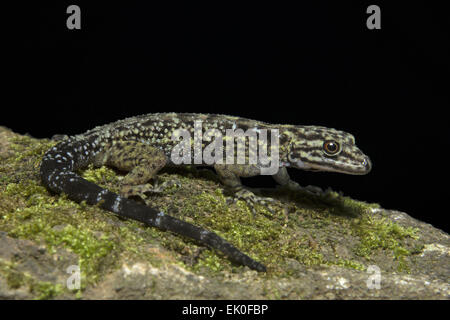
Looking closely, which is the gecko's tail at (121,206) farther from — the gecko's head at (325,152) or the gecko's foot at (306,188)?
the gecko's foot at (306,188)

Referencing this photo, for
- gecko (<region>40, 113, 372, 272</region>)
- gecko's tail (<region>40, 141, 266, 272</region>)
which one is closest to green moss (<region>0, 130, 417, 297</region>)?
gecko's tail (<region>40, 141, 266, 272</region>)

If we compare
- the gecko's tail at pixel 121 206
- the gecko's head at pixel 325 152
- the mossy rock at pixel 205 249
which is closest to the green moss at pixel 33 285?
the mossy rock at pixel 205 249

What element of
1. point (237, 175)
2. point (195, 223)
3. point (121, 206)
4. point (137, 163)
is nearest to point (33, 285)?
point (121, 206)

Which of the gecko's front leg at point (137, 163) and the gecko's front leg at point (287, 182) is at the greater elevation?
the gecko's front leg at point (137, 163)

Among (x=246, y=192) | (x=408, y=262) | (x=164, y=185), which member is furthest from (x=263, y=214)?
(x=408, y=262)

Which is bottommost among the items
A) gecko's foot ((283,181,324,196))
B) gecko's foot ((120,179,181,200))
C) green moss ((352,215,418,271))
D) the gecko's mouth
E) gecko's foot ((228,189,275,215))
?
green moss ((352,215,418,271))

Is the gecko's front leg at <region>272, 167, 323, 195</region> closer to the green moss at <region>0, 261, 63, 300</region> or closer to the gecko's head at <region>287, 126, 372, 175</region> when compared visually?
the gecko's head at <region>287, 126, 372, 175</region>

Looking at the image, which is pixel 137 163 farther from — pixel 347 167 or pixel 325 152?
pixel 347 167

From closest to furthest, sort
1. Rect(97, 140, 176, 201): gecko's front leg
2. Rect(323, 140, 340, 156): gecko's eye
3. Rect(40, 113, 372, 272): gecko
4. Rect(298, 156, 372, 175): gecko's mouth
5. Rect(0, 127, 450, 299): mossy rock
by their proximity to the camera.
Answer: Rect(0, 127, 450, 299): mossy rock
Rect(40, 113, 372, 272): gecko
Rect(97, 140, 176, 201): gecko's front leg
Rect(298, 156, 372, 175): gecko's mouth
Rect(323, 140, 340, 156): gecko's eye
